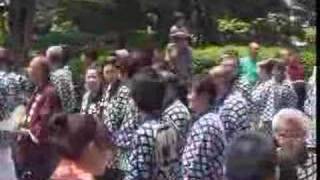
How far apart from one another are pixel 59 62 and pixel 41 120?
388 cm

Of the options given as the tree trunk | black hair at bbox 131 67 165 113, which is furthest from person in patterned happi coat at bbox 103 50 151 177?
the tree trunk

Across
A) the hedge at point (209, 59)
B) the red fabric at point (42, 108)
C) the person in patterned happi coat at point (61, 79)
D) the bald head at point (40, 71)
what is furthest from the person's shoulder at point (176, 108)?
the hedge at point (209, 59)

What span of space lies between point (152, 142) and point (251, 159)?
223 centimetres

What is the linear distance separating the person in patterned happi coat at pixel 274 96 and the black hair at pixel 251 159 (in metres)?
6.81

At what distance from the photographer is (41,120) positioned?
941 cm

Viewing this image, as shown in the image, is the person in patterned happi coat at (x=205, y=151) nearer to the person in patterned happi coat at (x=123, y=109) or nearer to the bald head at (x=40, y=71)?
the person in patterned happi coat at (x=123, y=109)

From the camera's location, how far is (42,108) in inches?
372

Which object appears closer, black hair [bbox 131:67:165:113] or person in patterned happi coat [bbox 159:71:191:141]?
black hair [bbox 131:67:165:113]

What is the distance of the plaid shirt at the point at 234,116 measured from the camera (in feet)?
28.2

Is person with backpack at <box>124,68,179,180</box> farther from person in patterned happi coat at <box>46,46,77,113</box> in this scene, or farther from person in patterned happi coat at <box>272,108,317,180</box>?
person in patterned happi coat at <box>46,46,77,113</box>

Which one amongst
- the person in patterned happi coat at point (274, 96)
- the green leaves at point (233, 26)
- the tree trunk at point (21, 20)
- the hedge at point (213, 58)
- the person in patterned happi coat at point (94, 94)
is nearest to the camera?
the person in patterned happi coat at point (94, 94)

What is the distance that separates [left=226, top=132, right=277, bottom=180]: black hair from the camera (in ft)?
15.6

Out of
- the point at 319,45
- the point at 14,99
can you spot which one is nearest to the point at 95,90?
the point at 14,99

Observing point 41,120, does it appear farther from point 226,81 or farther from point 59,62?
point 59,62
